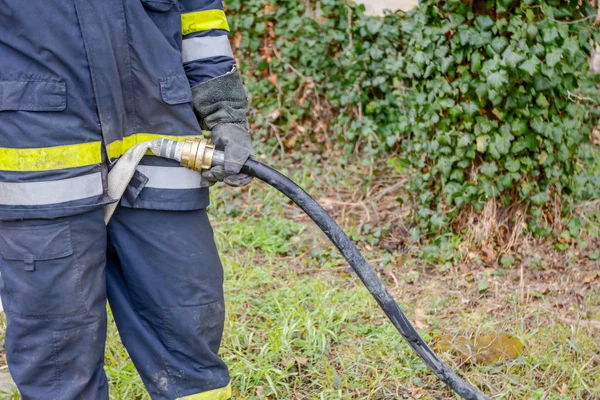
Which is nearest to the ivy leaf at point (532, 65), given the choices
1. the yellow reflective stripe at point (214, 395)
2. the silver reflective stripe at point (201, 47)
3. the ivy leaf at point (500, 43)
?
the ivy leaf at point (500, 43)

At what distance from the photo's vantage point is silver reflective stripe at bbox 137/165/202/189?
2.16m

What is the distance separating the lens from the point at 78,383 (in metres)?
2.08

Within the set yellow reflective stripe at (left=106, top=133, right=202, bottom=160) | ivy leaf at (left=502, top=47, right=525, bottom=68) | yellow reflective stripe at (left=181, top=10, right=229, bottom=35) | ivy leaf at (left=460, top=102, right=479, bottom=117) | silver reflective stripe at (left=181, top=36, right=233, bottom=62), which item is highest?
yellow reflective stripe at (left=181, top=10, right=229, bottom=35)

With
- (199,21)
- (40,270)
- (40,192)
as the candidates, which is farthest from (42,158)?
(199,21)

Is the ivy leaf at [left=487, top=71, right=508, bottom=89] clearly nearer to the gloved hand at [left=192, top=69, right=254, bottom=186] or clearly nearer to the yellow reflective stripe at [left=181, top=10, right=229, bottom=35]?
the gloved hand at [left=192, top=69, right=254, bottom=186]

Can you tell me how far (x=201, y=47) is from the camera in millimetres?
2297

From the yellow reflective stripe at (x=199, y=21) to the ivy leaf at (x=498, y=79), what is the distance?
161cm

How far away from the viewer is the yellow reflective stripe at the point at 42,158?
1943 millimetres

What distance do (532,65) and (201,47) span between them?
68.4 inches

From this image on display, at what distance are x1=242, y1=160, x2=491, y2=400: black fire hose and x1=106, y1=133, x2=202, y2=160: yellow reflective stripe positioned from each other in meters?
0.26

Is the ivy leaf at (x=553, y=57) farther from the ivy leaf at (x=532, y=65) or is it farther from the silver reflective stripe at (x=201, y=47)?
the silver reflective stripe at (x=201, y=47)

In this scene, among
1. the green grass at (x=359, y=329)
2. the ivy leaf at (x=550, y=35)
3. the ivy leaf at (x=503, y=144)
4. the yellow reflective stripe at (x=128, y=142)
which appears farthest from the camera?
the ivy leaf at (x=503, y=144)

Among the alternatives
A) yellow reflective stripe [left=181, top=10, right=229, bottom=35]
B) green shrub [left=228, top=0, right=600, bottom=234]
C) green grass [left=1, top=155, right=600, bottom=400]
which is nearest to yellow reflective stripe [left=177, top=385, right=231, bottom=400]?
green grass [left=1, top=155, right=600, bottom=400]

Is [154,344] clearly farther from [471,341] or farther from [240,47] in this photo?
[240,47]
